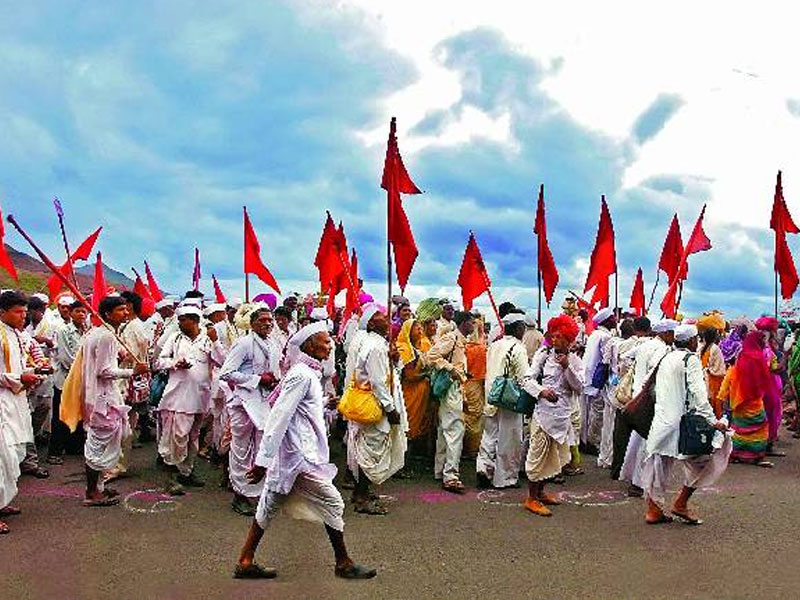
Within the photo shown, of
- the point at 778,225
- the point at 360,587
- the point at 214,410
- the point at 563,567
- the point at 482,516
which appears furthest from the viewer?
the point at 778,225

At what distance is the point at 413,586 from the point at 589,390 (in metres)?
5.76

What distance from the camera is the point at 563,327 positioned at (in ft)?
25.8

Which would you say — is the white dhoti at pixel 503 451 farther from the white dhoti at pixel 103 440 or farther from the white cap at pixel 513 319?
the white dhoti at pixel 103 440

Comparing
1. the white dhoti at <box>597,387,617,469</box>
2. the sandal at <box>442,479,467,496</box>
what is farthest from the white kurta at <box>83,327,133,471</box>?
the white dhoti at <box>597,387,617,469</box>

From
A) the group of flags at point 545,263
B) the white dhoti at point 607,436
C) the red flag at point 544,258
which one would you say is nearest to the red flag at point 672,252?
the group of flags at point 545,263

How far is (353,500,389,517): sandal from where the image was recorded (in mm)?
7629

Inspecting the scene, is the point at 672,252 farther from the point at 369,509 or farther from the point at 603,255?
the point at 369,509

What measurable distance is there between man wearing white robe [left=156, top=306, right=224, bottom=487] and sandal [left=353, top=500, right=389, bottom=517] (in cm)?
205

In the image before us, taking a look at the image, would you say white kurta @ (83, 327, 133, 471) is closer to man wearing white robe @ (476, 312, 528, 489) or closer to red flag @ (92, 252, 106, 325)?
man wearing white robe @ (476, 312, 528, 489)

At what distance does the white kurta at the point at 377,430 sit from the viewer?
7.52 metres

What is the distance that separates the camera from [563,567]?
6102mm

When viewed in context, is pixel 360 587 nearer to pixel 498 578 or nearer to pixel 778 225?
pixel 498 578

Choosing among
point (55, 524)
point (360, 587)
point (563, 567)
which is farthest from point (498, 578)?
point (55, 524)

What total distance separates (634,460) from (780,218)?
20.6 ft
